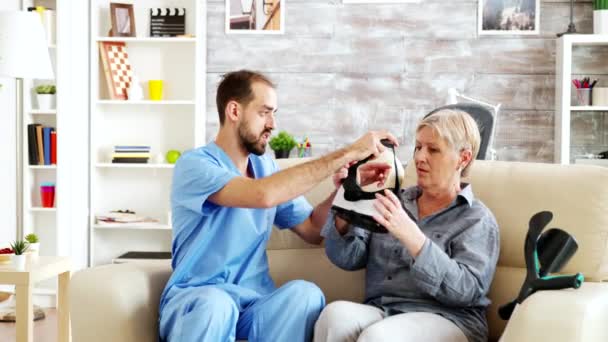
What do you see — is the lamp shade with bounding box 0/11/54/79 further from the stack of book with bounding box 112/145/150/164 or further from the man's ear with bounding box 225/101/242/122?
the man's ear with bounding box 225/101/242/122

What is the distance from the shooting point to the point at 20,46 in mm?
4262

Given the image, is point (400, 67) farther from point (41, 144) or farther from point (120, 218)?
point (41, 144)

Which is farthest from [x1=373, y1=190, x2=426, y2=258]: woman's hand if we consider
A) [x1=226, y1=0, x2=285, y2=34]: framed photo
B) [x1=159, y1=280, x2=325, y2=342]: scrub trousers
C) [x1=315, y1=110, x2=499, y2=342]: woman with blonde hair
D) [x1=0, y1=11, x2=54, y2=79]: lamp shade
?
[x1=226, y1=0, x2=285, y2=34]: framed photo

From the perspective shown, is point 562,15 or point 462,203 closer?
point 462,203

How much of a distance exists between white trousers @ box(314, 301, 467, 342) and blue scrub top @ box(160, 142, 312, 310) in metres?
0.34

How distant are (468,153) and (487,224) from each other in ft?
0.71

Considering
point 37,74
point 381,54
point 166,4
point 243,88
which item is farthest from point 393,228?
point 166,4

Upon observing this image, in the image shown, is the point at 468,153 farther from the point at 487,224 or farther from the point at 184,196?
the point at 184,196

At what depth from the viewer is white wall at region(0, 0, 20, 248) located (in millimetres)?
5043

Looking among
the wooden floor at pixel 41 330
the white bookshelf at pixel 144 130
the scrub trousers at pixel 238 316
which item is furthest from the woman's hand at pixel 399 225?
the white bookshelf at pixel 144 130

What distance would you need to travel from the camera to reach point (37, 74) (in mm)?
4328

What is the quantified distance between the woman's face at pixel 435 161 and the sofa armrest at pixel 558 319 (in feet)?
1.67

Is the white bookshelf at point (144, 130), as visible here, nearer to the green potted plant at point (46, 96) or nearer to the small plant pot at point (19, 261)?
the green potted plant at point (46, 96)

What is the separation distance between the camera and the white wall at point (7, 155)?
16.5 ft
